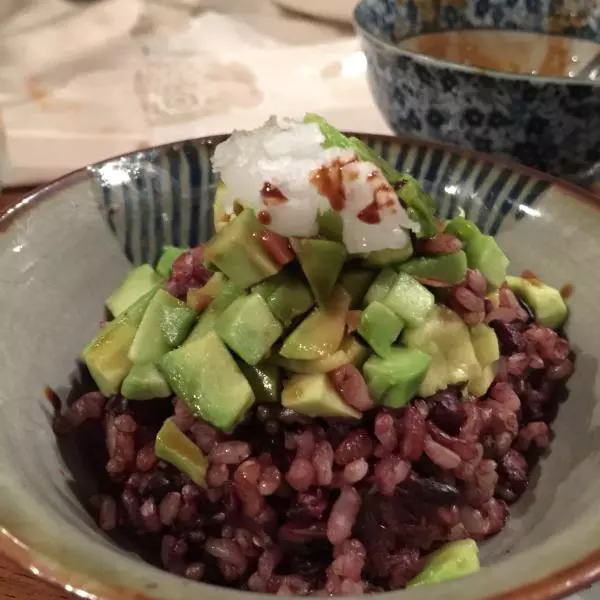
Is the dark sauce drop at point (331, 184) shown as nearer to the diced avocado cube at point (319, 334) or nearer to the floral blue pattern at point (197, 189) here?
the diced avocado cube at point (319, 334)

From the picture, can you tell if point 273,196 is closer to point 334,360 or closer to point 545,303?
point 334,360

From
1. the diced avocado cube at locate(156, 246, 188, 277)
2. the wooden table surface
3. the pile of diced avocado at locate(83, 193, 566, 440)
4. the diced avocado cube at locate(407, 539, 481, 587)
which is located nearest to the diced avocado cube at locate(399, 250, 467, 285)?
the pile of diced avocado at locate(83, 193, 566, 440)

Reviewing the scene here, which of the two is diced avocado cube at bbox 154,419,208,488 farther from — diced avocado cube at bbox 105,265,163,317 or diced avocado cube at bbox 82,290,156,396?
diced avocado cube at bbox 105,265,163,317

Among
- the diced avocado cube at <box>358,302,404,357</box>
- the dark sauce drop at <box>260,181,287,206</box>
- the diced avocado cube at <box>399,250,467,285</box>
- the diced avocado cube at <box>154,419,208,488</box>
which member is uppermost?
the dark sauce drop at <box>260,181,287,206</box>

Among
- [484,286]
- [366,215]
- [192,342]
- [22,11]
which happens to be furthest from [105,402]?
[22,11]

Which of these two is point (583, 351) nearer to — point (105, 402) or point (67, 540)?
point (105, 402)

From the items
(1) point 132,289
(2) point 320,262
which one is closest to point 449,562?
(2) point 320,262

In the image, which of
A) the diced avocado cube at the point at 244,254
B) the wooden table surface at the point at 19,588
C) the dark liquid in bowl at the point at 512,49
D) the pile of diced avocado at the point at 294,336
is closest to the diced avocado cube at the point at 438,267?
the pile of diced avocado at the point at 294,336
